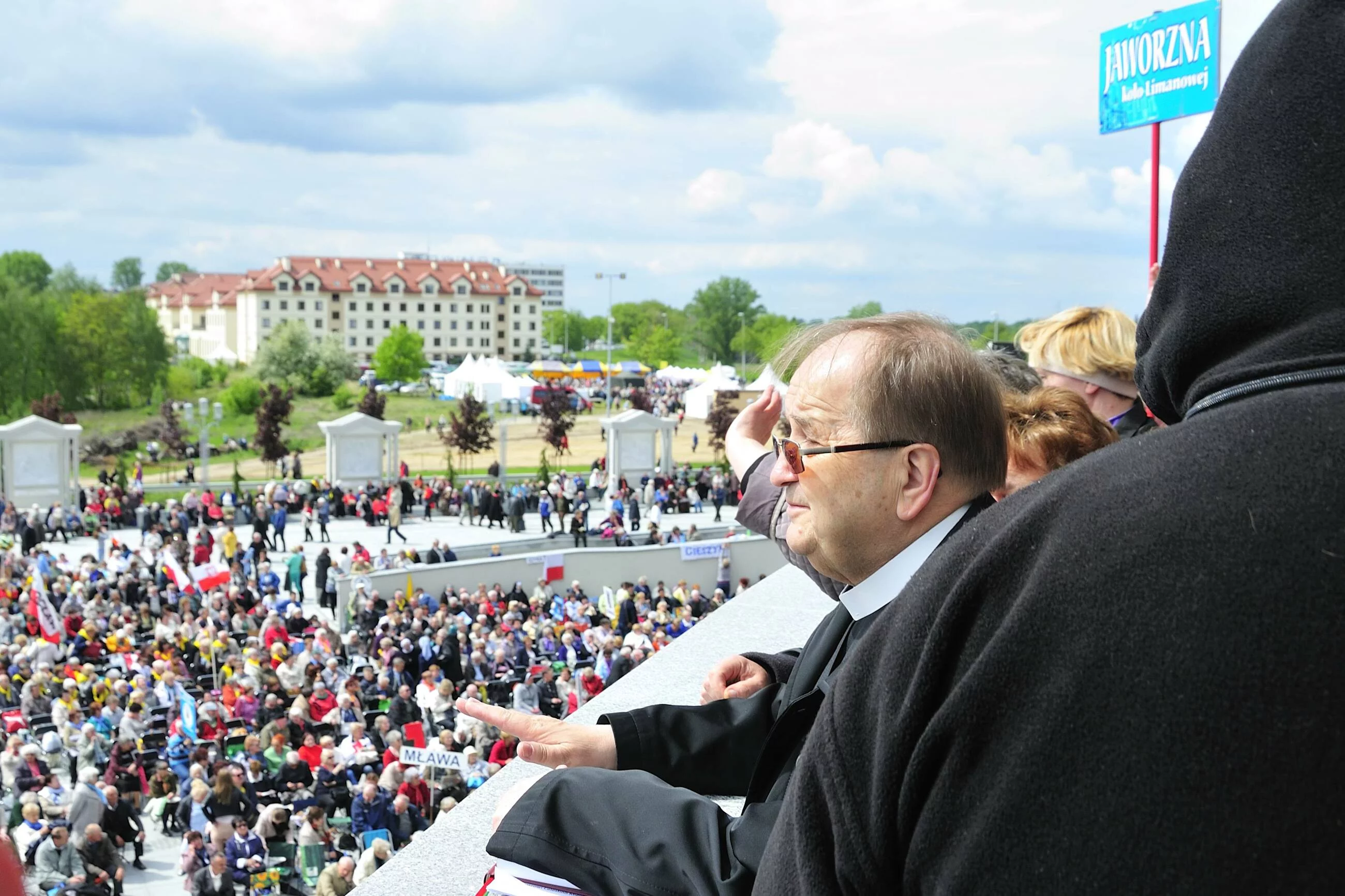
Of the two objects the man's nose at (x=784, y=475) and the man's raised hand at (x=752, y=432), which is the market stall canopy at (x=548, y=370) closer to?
the man's raised hand at (x=752, y=432)

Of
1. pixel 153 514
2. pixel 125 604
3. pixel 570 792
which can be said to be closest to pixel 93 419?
pixel 153 514

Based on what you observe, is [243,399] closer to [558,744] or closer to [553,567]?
[553,567]

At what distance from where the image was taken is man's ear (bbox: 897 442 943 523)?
1.75 m

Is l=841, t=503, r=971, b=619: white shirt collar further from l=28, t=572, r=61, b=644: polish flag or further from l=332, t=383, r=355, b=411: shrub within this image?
l=332, t=383, r=355, b=411: shrub

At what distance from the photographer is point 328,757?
40.4ft

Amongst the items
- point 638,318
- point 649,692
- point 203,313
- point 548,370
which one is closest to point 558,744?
point 649,692

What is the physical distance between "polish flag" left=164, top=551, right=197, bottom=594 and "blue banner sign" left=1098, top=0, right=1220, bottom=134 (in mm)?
17428

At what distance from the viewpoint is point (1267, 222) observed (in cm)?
89

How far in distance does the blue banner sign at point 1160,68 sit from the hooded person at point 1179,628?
30.2 feet

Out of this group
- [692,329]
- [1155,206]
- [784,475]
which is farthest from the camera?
[692,329]

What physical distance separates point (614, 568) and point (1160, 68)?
1790cm

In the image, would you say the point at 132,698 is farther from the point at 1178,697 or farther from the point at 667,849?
the point at 1178,697

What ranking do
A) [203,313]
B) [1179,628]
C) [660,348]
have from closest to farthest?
1. [1179,628]
2. [660,348]
3. [203,313]

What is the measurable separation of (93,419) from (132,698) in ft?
221
